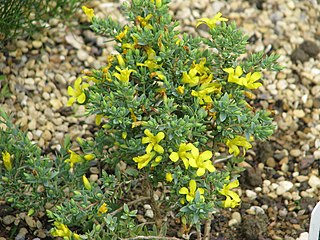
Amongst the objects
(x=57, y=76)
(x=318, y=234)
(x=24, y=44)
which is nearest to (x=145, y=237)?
(x=318, y=234)

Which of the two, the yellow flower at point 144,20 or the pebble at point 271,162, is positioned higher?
the yellow flower at point 144,20

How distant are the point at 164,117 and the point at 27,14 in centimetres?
147

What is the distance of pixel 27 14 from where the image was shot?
379cm

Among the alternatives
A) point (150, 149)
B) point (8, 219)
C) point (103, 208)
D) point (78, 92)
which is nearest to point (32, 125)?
point (8, 219)

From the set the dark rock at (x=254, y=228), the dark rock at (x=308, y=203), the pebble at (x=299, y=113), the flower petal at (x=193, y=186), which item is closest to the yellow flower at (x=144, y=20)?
the flower petal at (x=193, y=186)

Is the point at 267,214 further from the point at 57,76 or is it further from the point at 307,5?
the point at 307,5

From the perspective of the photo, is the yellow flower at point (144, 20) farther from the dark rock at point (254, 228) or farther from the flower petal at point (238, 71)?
the dark rock at point (254, 228)

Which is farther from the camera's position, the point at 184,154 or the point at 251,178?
the point at 251,178

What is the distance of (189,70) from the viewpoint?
2.76 metres

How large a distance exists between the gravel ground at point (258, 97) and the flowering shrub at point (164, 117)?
0.55 metres

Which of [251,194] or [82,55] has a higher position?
[82,55]

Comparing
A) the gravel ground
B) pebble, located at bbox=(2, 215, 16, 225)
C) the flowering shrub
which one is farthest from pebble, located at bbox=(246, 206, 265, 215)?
pebble, located at bbox=(2, 215, 16, 225)

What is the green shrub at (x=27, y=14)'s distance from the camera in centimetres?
363

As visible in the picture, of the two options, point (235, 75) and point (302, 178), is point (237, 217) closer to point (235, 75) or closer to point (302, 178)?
point (302, 178)
